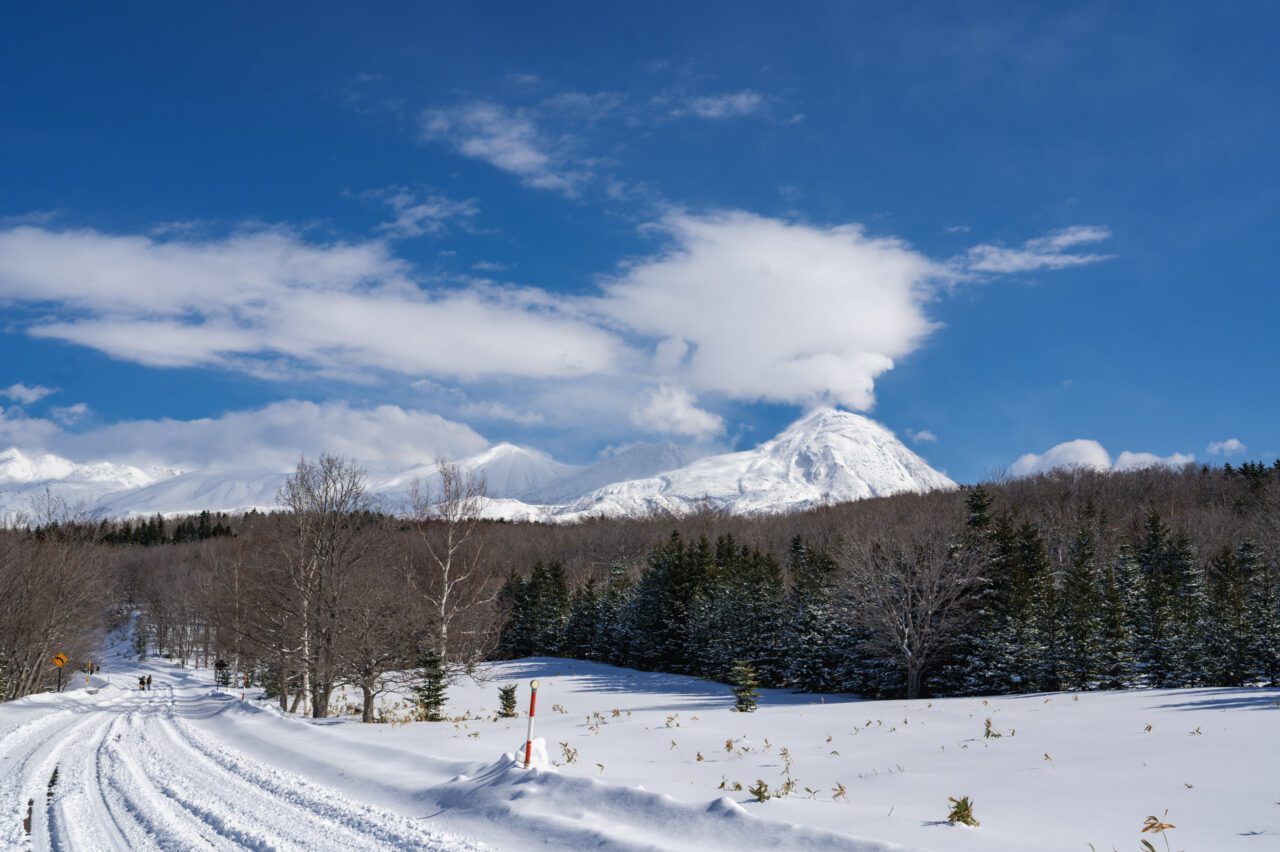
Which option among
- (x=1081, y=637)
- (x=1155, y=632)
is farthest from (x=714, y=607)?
(x=1155, y=632)

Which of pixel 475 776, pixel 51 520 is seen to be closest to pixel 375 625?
pixel 475 776

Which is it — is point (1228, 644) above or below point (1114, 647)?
above

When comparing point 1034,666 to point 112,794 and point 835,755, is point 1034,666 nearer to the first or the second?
point 835,755

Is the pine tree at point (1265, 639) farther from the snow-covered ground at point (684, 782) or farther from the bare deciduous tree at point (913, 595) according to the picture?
the snow-covered ground at point (684, 782)

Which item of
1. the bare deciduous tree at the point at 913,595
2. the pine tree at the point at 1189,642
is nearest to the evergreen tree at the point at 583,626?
the bare deciduous tree at the point at 913,595

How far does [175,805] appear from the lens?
34.9ft

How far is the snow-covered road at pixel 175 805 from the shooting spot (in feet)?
28.3

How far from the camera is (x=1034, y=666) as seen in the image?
35.4 metres

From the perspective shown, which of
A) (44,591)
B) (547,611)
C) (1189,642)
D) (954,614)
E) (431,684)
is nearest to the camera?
(431,684)

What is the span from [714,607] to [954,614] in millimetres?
18441

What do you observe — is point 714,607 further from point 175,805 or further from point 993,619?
point 175,805

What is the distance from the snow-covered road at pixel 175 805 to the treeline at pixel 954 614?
31818 mm

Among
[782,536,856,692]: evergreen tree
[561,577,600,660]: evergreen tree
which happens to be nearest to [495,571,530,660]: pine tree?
[561,577,600,660]: evergreen tree

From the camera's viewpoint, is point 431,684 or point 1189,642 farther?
point 1189,642
